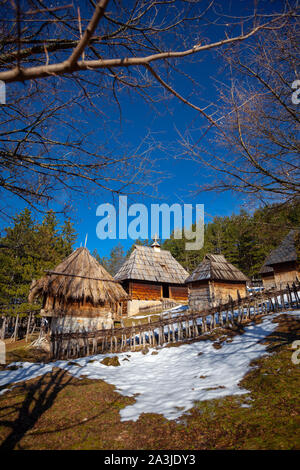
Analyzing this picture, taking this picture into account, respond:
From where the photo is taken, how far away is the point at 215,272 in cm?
2136

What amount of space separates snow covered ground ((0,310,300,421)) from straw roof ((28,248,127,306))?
11.6ft

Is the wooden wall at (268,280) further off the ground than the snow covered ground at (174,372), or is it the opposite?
the wooden wall at (268,280)

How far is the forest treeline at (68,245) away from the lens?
5.31m

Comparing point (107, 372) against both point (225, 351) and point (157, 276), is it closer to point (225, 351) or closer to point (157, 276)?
point (225, 351)

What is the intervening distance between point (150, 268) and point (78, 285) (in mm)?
16527

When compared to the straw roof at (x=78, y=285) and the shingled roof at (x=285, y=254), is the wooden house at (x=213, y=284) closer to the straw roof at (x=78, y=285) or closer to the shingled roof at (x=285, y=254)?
the shingled roof at (x=285, y=254)

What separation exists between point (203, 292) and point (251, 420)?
18211mm

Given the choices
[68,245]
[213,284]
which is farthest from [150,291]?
[68,245]

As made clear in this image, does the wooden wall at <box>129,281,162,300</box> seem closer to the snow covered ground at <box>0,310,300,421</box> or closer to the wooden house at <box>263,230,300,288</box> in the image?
the wooden house at <box>263,230,300,288</box>

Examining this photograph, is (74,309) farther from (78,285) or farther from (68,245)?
(68,245)

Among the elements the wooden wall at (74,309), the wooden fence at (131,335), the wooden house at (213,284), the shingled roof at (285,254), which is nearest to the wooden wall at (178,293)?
the wooden house at (213,284)

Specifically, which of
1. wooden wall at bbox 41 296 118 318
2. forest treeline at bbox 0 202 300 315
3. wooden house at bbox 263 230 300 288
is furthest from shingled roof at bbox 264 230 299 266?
wooden wall at bbox 41 296 118 318

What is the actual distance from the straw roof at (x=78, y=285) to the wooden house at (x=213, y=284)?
910cm

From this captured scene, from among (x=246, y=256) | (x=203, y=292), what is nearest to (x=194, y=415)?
(x=203, y=292)
